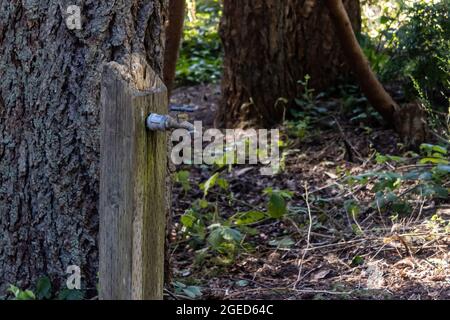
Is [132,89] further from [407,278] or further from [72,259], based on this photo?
[407,278]

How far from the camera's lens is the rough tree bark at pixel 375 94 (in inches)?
241

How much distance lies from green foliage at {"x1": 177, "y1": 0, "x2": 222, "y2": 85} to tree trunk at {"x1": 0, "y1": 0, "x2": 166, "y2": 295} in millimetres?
5942

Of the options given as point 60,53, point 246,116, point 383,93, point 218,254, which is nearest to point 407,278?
point 218,254

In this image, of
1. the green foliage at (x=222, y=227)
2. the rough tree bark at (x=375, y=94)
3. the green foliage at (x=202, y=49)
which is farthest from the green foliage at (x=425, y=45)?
the green foliage at (x=202, y=49)

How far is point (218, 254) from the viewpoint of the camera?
190 inches

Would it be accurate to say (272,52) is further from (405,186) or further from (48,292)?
(48,292)

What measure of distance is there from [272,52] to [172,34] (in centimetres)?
140

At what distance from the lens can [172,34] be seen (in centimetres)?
574

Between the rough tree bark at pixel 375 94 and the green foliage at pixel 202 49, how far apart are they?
348 centimetres

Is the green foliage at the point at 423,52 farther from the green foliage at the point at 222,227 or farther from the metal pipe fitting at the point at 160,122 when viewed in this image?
the metal pipe fitting at the point at 160,122

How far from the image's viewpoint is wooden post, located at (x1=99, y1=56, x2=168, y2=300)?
2.62 metres

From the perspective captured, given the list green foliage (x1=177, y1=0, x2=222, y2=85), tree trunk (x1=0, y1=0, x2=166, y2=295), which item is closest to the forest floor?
tree trunk (x1=0, y1=0, x2=166, y2=295)

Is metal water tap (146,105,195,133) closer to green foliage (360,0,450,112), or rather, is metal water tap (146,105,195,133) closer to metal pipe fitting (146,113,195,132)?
metal pipe fitting (146,113,195,132)

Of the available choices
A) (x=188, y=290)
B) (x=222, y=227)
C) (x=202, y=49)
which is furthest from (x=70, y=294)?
Answer: (x=202, y=49)
